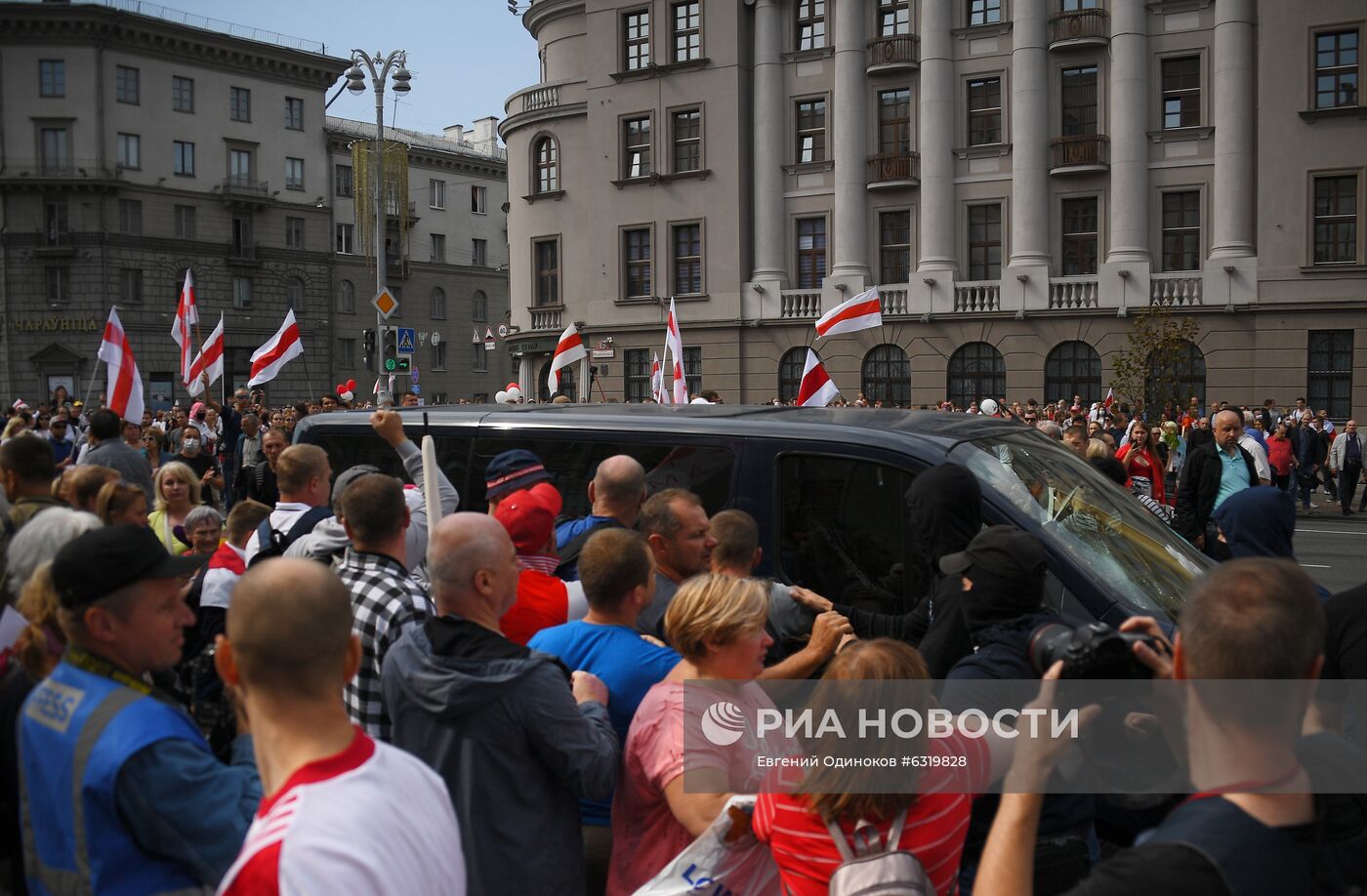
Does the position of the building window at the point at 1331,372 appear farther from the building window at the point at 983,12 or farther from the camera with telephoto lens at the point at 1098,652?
the camera with telephoto lens at the point at 1098,652

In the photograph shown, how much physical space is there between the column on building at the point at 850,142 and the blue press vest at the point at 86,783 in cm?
3331

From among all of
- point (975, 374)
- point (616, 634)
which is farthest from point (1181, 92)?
point (616, 634)

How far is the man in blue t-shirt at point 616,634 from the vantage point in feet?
12.0

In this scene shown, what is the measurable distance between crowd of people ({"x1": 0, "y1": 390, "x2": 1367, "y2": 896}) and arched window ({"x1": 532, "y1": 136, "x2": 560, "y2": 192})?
36.7m

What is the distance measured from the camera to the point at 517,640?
14.2 feet

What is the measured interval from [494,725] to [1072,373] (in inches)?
1238

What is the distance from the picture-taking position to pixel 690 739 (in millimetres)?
3268

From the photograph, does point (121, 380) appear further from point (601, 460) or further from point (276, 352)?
point (601, 460)

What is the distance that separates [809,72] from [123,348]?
27133 millimetres

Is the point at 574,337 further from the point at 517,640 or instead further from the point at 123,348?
the point at 517,640

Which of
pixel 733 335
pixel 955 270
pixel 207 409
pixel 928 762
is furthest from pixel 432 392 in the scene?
pixel 928 762

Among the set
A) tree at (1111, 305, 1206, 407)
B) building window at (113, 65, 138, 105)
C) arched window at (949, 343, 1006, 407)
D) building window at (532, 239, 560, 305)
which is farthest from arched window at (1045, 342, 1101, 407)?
building window at (113, 65, 138, 105)

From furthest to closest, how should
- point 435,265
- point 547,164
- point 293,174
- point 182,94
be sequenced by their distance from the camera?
1. point 435,265
2. point 293,174
3. point 182,94
4. point 547,164

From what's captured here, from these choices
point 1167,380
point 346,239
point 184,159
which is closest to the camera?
point 1167,380
